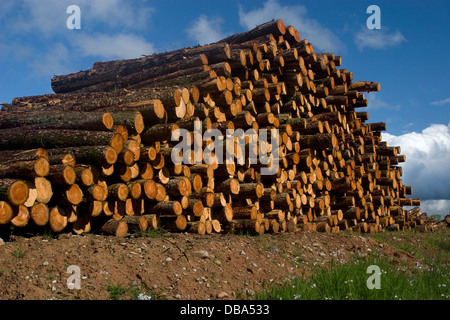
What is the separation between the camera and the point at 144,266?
4.73 meters

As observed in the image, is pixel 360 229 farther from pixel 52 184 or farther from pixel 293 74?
pixel 52 184

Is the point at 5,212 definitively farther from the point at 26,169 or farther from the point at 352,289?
the point at 352,289

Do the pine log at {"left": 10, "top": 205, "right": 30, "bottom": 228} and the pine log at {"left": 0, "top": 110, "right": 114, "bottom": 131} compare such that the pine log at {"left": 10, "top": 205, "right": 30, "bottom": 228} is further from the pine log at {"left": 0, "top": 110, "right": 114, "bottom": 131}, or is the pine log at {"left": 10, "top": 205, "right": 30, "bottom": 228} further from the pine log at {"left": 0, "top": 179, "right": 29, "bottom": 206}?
the pine log at {"left": 0, "top": 110, "right": 114, "bottom": 131}

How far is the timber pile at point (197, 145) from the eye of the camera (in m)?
5.89

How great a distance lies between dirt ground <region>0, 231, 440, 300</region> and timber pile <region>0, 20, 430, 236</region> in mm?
595

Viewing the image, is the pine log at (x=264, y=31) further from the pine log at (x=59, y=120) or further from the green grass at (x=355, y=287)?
the green grass at (x=355, y=287)

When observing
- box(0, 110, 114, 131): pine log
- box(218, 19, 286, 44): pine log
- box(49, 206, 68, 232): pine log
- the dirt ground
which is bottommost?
the dirt ground

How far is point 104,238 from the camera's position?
569 centimetres

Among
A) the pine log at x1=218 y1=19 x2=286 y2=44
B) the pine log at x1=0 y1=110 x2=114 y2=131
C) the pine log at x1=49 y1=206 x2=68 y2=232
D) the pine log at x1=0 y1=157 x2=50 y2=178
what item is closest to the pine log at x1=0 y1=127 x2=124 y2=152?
the pine log at x1=0 y1=110 x2=114 y2=131

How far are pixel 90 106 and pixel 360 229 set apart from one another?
7447 mm

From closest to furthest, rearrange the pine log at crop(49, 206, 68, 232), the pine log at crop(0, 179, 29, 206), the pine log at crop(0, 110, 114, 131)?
the pine log at crop(0, 179, 29, 206)
the pine log at crop(49, 206, 68, 232)
the pine log at crop(0, 110, 114, 131)

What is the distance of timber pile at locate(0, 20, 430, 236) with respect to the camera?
589 centimetres

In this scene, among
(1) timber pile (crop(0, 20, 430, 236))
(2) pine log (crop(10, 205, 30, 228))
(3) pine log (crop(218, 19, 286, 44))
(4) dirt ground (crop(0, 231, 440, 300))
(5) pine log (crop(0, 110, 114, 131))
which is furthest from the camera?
(3) pine log (crop(218, 19, 286, 44))
